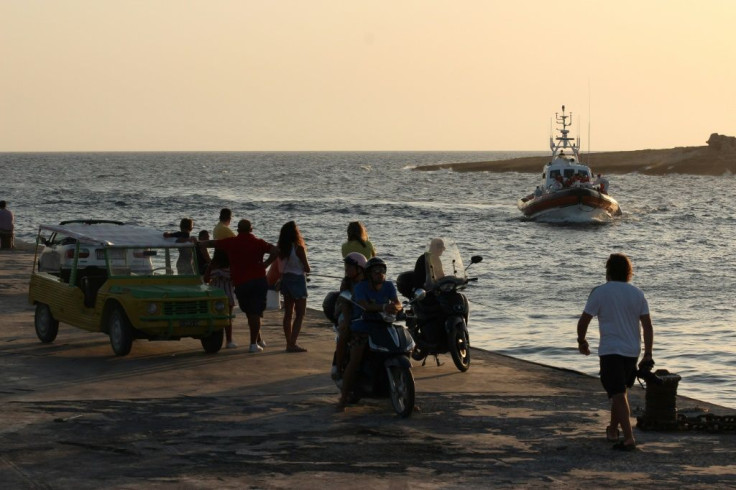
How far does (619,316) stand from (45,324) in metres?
8.28

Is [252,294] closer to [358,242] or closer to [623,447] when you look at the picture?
[358,242]

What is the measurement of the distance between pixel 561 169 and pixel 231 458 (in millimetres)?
58830

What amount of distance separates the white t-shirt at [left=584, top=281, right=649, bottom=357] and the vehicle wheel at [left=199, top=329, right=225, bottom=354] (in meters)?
6.00

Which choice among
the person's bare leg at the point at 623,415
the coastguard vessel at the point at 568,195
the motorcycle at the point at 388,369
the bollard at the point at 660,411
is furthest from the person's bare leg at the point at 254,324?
the coastguard vessel at the point at 568,195

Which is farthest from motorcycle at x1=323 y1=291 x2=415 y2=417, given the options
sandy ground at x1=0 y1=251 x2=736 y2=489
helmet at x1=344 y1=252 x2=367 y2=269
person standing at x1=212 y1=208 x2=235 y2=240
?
person standing at x1=212 y1=208 x2=235 y2=240

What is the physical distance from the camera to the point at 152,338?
46.1 ft

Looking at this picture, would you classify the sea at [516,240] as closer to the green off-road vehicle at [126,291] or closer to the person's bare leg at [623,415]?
the green off-road vehicle at [126,291]

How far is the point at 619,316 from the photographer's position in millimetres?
9781

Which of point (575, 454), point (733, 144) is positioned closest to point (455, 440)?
point (575, 454)

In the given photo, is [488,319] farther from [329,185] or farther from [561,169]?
[329,185]

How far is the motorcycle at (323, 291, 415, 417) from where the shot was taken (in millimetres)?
11016

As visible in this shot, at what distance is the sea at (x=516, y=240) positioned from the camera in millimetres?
21969

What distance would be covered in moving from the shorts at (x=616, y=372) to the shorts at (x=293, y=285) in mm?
5640

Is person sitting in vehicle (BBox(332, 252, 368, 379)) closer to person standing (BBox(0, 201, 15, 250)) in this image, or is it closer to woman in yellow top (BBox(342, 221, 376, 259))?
woman in yellow top (BBox(342, 221, 376, 259))
